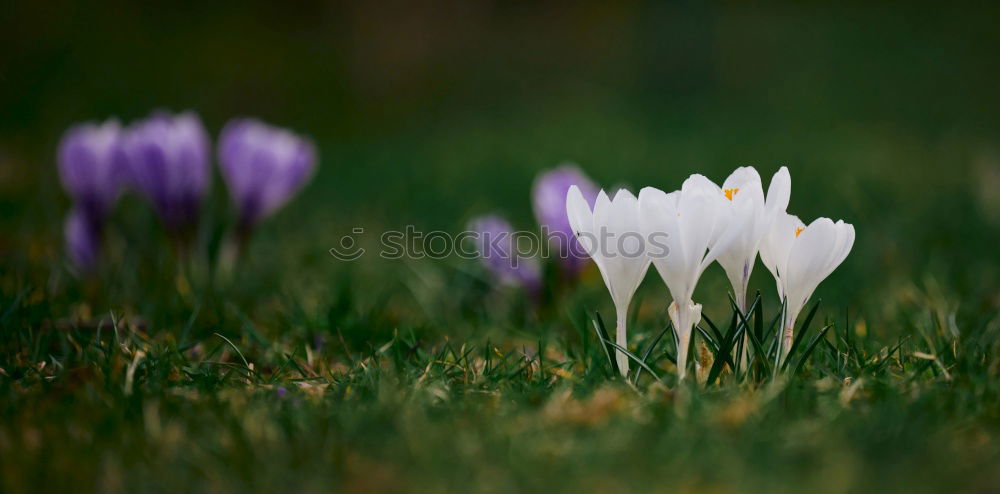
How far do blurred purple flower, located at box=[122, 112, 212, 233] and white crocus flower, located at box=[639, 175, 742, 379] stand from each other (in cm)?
159

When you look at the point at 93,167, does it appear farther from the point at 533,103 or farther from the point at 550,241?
the point at 533,103

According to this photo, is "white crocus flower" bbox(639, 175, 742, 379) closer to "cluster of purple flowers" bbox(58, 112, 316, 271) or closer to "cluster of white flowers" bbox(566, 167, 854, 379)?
"cluster of white flowers" bbox(566, 167, 854, 379)

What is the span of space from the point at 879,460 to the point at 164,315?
5.54 feet

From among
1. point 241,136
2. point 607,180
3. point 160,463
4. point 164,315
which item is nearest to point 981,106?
point 607,180

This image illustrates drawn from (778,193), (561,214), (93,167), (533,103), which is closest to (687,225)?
(778,193)

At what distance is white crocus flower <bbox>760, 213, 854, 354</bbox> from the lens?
1453mm

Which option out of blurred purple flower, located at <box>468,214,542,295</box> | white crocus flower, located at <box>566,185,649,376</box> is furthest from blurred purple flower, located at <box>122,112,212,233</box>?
white crocus flower, located at <box>566,185,649,376</box>

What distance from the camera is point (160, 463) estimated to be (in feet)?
4.41

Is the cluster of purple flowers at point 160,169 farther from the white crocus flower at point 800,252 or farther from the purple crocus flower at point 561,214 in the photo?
the white crocus flower at point 800,252

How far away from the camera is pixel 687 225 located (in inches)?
56.1

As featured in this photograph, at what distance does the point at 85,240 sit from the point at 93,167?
21 centimetres

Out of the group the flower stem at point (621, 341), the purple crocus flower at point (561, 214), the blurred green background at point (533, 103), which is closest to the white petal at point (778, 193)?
the flower stem at point (621, 341)

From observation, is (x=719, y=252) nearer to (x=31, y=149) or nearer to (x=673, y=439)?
(x=673, y=439)

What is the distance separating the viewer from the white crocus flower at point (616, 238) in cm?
144
